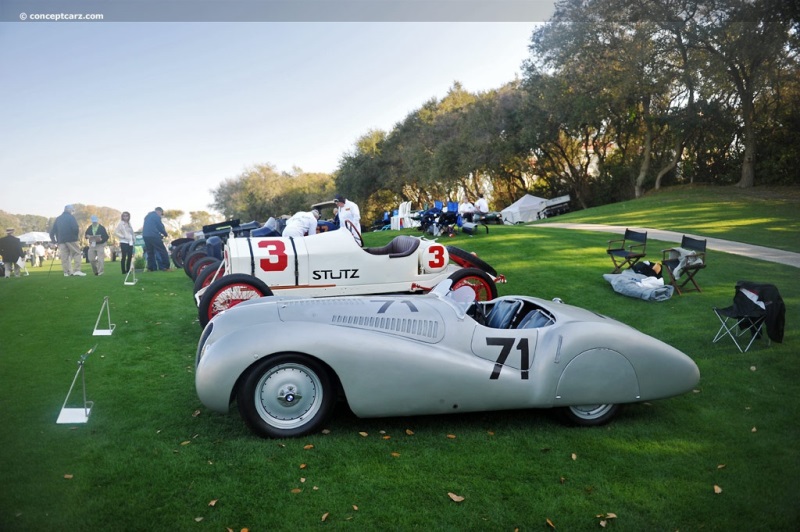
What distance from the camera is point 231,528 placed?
321 cm

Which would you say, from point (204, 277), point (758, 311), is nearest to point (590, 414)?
point (758, 311)

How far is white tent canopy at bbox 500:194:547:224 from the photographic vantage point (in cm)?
3469

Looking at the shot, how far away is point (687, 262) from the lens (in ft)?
31.5

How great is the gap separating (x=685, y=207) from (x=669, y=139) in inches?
530

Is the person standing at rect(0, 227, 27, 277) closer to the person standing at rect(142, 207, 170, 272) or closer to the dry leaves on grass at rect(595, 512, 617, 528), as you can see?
the person standing at rect(142, 207, 170, 272)

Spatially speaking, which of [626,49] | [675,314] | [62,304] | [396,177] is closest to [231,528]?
[675,314]

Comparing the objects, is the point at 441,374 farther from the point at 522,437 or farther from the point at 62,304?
the point at 62,304

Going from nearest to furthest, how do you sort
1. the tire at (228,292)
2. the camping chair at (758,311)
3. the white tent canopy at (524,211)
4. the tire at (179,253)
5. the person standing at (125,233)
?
the camping chair at (758,311) → the tire at (228,292) → the person standing at (125,233) → the tire at (179,253) → the white tent canopy at (524,211)

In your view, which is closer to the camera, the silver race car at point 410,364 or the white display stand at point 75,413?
the silver race car at point 410,364

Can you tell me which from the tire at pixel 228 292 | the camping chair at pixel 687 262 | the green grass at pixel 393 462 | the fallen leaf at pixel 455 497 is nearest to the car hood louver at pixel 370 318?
the green grass at pixel 393 462

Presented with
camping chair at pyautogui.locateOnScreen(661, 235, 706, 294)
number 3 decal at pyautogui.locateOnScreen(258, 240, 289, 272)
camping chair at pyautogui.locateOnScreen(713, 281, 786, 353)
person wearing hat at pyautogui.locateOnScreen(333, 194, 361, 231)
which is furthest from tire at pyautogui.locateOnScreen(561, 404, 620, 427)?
person wearing hat at pyautogui.locateOnScreen(333, 194, 361, 231)

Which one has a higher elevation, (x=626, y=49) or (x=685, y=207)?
(x=626, y=49)

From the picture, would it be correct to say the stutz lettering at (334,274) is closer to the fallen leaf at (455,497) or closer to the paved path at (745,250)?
the fallen leaf at (455,497)

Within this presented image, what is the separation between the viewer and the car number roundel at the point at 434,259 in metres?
8.98
